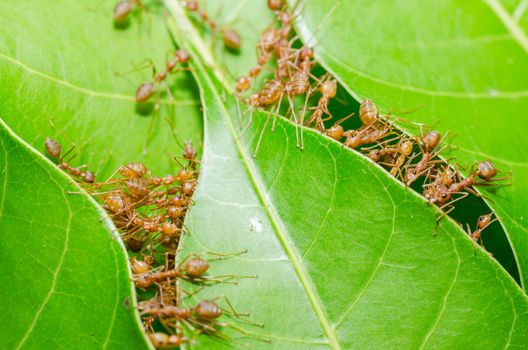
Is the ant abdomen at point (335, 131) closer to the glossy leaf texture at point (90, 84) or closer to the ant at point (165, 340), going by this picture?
the glossy leaf texture at point (90, 84)

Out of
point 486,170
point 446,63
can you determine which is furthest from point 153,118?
point 486,170

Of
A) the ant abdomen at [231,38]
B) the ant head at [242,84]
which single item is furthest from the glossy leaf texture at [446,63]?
the ant abdomen at [231,38]

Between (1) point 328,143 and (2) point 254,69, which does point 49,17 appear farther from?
(1) point 328,143

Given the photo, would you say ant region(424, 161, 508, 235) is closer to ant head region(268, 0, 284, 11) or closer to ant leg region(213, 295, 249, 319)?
ant leg region(213, 295, 249, 319)

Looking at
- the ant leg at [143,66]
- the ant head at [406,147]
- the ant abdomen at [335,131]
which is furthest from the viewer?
the ant leg at [143,66]

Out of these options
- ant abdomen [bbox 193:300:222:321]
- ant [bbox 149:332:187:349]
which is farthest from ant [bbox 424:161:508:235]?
ant [bbox 149:332:187:349]

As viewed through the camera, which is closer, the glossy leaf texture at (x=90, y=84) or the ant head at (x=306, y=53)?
the glossy leaf texture at (x=90, y=84)
